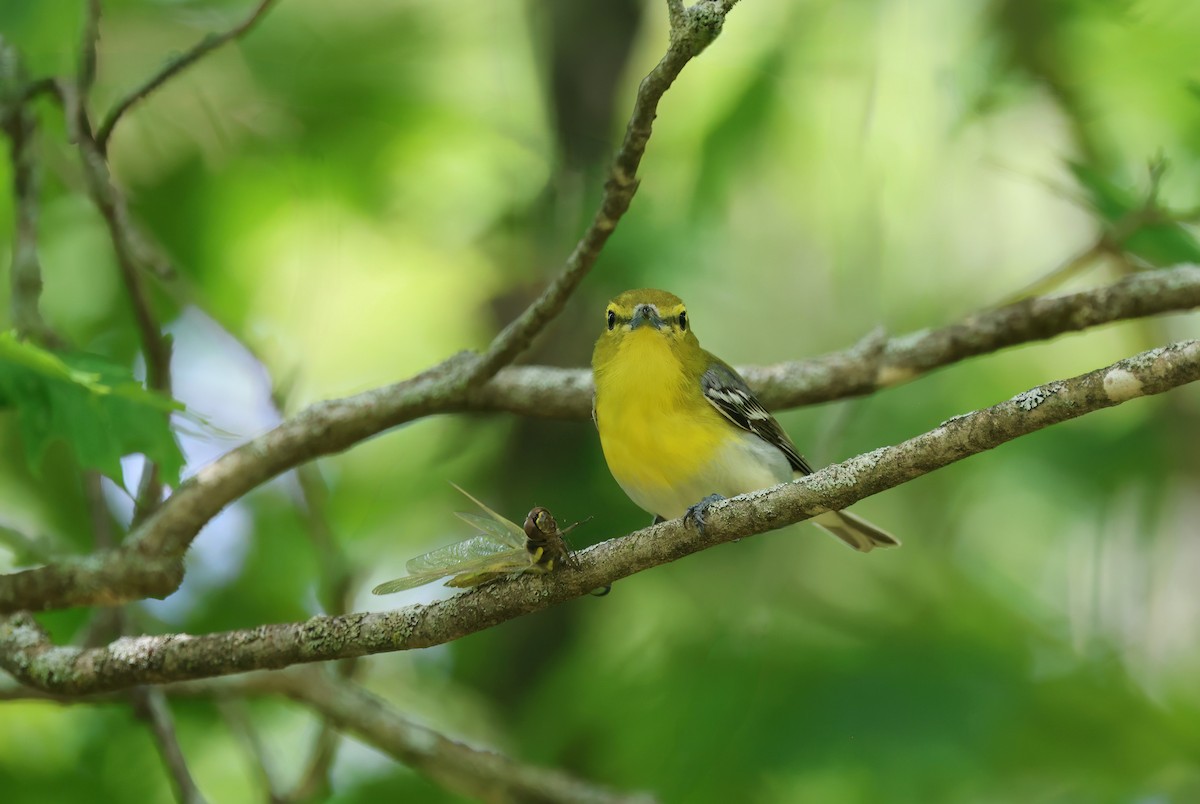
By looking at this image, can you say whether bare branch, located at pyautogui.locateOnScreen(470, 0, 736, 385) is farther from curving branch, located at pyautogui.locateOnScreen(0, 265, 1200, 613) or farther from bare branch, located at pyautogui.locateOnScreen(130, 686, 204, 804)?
bare branch, located at pyautogui.locateOnScreen(130, 686, 204, 804)

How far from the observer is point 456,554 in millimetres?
3352

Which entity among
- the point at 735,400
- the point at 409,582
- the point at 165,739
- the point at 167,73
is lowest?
the point at 165,739

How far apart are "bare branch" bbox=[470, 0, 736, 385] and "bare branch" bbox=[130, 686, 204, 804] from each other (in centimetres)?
211

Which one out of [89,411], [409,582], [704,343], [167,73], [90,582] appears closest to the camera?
[409,582]

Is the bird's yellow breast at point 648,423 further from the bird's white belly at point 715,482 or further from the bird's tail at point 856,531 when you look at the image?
the bird's tail at point 856,531

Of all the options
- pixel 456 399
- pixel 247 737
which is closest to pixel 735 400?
pixel 456 399

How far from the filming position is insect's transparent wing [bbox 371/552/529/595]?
3199mm

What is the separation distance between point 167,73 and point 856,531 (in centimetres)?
377

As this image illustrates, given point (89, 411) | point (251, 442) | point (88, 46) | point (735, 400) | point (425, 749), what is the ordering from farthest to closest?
point (735, 400), point (425, 749), point (88, 46), point (251, 442), point (89, 411)

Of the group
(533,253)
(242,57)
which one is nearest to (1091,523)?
(533,253)

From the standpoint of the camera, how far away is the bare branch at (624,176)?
3.01 m

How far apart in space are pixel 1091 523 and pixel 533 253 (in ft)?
11.6

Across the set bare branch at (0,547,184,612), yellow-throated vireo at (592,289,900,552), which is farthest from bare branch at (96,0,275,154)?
yellow-throated vireo at (592,289,900,552)

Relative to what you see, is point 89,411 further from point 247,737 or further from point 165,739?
point 247,737
